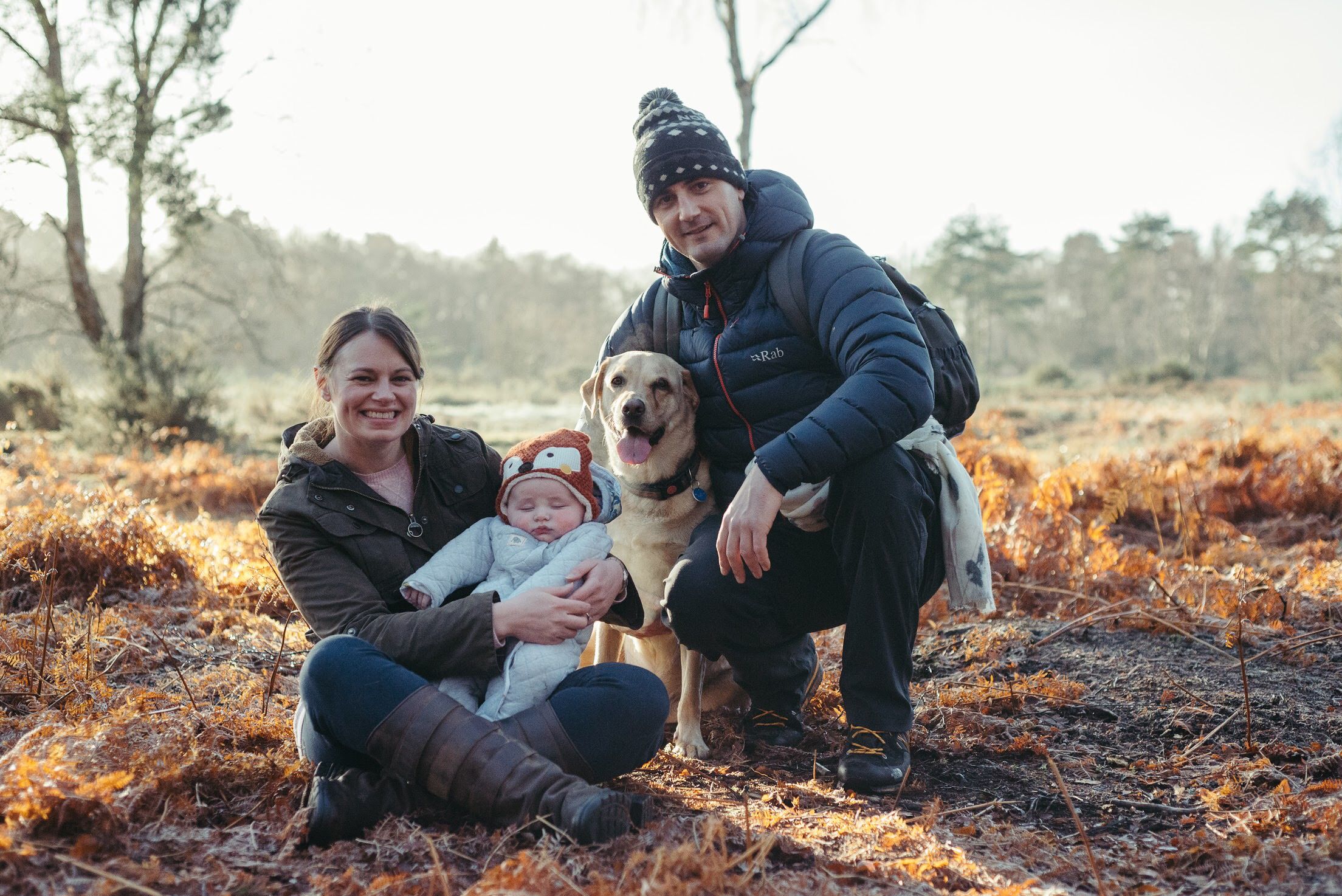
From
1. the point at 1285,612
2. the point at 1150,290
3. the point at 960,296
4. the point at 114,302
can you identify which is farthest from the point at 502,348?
the point at 1285,612

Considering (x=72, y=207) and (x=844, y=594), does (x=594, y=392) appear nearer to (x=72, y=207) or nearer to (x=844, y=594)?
(x=844, y=594)

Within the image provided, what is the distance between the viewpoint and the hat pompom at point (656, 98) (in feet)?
10.7

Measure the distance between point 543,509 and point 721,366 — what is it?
842mm

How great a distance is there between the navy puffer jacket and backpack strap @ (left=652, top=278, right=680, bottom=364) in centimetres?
2

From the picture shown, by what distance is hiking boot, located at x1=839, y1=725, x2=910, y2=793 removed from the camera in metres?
2.58

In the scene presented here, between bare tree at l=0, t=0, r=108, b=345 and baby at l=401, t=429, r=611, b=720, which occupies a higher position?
bare tree at l=0, t=0, r=108, b=345

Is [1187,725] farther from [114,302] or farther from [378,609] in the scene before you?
[114,302]

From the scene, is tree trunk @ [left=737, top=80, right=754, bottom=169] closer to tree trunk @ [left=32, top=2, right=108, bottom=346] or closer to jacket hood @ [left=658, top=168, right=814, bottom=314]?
jacket hood @ [left=658, top=168, right=814, bottom=314]

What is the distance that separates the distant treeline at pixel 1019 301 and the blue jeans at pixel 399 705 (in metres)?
28.2

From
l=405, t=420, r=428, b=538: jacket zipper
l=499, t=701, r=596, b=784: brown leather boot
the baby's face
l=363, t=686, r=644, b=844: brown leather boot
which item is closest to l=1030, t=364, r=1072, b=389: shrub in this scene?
the baby's face

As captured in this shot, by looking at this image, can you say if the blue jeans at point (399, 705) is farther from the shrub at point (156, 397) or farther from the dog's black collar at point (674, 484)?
the shrub at point (156, 397)

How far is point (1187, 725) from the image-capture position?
9.95 ft

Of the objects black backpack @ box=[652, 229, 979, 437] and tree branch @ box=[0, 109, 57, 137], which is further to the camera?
tree branch @ box=[0, 109, 57, 137]

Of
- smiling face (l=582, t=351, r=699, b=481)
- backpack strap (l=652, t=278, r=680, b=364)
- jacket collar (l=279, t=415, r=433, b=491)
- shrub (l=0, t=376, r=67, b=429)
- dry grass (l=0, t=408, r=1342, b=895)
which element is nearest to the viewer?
dry grass (l=0, t=408, r=1342, b=895)
